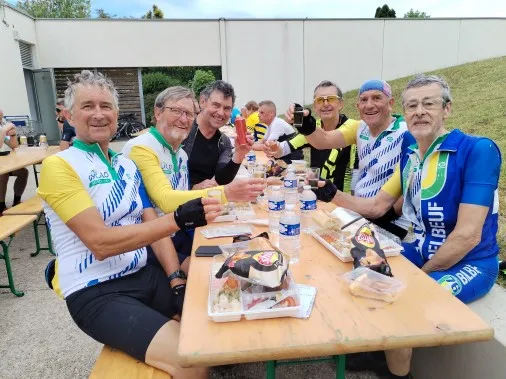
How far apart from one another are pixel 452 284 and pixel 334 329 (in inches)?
38.3

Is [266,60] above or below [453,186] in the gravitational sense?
above

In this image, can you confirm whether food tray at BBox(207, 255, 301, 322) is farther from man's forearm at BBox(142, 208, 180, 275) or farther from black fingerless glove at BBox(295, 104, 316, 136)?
black fingerless glove at BBox(295, 104, 316, 136)

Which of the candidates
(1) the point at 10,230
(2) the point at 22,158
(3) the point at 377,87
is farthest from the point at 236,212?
(2) the point at 22,158

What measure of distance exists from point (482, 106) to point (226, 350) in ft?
31.6

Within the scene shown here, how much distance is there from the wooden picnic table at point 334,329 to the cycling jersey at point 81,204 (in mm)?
539

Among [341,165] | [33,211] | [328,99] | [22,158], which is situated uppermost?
[328,99]

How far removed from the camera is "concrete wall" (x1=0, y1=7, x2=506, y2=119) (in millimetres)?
14961

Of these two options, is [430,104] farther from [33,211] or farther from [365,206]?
[33,211]

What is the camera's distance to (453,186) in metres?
2.01

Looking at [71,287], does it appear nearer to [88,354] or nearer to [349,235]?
[88,354]

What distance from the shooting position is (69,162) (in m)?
1.73

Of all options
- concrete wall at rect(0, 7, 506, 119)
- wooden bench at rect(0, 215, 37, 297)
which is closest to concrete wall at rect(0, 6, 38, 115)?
concrete wall at rect(0, 7, 506, 119)

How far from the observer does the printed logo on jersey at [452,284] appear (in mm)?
1859

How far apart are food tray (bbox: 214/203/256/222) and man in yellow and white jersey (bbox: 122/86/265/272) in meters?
0.30
